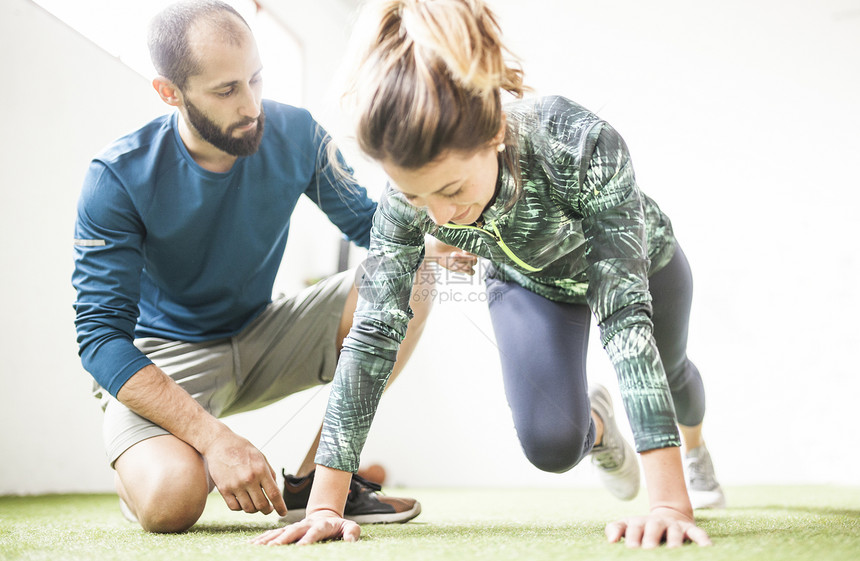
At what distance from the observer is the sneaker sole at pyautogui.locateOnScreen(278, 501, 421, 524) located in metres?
1.11

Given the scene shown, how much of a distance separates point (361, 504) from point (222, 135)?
687 mm

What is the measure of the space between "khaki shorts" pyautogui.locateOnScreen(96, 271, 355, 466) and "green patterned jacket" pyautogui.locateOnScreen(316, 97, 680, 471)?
0.45 m

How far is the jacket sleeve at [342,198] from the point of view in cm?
134

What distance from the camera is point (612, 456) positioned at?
4.46 feet

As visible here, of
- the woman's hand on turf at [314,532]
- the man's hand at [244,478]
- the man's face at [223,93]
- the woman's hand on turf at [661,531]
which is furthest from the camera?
the man's face at [223,93]

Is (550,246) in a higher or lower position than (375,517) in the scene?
higher

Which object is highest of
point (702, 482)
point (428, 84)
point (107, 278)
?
point (428, 84)

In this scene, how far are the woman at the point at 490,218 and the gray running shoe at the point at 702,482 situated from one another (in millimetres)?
436

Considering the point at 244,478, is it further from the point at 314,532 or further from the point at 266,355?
the point at 266,355

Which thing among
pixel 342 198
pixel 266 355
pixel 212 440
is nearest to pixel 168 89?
pixel 342 198

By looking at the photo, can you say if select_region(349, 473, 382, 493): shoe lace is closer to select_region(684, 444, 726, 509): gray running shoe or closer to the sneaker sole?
the sneaker sole

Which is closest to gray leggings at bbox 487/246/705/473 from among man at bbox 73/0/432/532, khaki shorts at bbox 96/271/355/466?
man at bbox 73/0/432/532

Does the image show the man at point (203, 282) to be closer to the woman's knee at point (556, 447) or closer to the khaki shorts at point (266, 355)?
the khaki shorts at point (266, 355)

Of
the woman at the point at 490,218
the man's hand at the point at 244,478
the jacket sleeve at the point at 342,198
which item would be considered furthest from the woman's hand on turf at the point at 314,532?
the jacket sleeve at the point at 342,198
